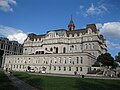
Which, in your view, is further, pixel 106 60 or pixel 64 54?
pixel 64 54

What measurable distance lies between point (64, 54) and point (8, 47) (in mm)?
80121

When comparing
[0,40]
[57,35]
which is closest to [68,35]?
[57,35]

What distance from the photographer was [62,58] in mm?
78062

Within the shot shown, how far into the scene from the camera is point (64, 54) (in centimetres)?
7750

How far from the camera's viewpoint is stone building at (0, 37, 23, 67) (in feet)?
439

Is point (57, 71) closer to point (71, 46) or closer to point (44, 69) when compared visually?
point (44, 69)

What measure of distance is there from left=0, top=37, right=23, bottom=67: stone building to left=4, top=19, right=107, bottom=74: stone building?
35062 mm

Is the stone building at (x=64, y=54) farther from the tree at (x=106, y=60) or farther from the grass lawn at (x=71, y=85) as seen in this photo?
the grass lawn at (x=71, y=85)

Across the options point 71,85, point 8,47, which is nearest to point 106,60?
point 71,85

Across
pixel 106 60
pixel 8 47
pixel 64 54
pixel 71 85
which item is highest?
pixel 8 47

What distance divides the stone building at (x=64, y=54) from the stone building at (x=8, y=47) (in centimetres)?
3506

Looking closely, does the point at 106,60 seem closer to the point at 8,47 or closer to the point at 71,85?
the point at 71,85

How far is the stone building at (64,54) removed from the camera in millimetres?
73875

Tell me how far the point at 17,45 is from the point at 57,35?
67.6 m
